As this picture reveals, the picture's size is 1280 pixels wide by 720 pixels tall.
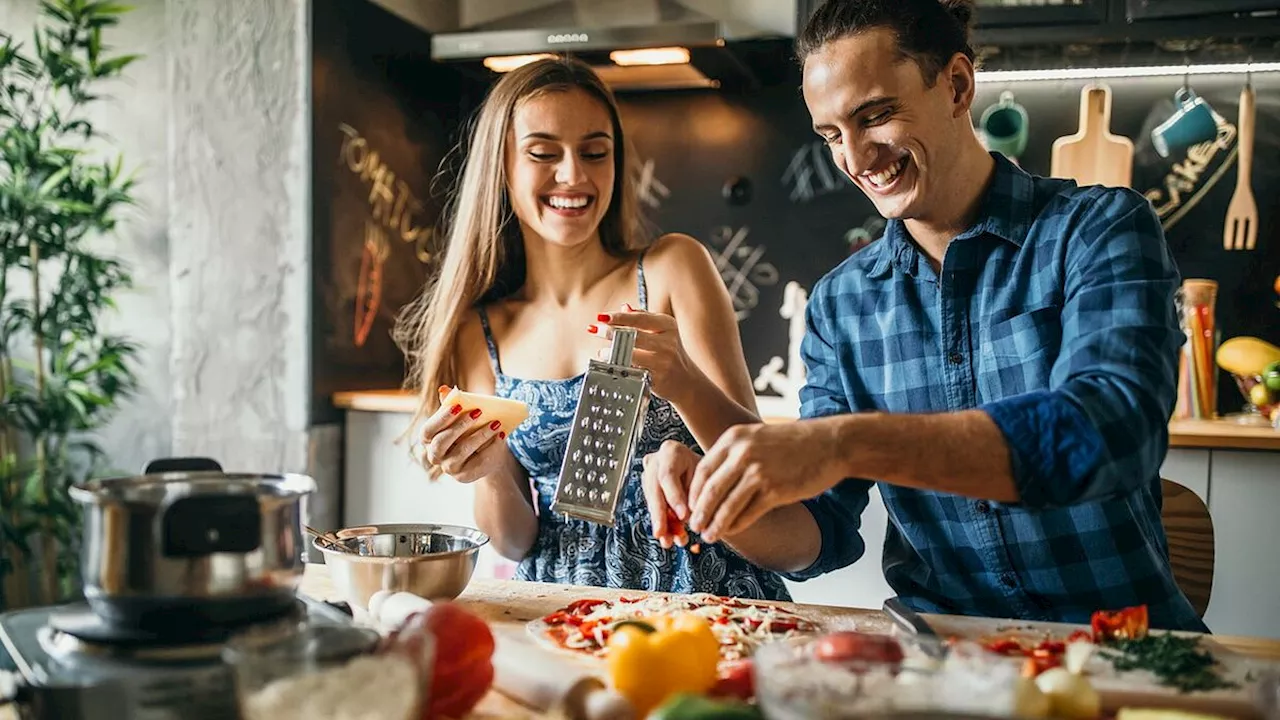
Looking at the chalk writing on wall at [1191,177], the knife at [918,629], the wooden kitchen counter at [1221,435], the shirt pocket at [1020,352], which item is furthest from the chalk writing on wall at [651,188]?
the knife at [918,629]

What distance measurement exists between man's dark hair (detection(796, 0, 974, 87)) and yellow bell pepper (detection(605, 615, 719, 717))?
873 mm

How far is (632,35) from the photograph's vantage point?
287 cm

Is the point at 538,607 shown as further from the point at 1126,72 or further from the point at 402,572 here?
the point at 1126,72

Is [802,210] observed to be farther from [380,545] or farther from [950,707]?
[950,707]

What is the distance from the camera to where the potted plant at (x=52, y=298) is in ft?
9.10

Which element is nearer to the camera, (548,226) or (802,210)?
(548,226)

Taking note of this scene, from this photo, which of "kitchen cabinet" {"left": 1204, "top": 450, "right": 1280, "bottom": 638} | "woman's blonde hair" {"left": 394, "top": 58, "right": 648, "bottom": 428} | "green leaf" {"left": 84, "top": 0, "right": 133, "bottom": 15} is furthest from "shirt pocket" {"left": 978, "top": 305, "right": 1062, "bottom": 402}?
"green leaf" {"left": 84, "top": 0, "right": 133, "bottom": 15}

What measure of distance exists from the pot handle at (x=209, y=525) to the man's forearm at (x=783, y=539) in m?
0.73

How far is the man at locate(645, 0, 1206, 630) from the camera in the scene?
4.17 feet

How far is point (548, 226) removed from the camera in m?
1.91

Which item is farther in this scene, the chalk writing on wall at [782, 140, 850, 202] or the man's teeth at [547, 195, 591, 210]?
the chalk writing on wall at [782, 140, 850, 202]

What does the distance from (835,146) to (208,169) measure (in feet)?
6.55

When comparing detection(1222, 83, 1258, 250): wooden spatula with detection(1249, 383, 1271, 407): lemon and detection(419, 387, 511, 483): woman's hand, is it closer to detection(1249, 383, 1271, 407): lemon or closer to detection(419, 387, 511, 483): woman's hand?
detection(1249, 383, 1271, 407): lemon

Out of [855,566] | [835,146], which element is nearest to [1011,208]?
[835,146]
